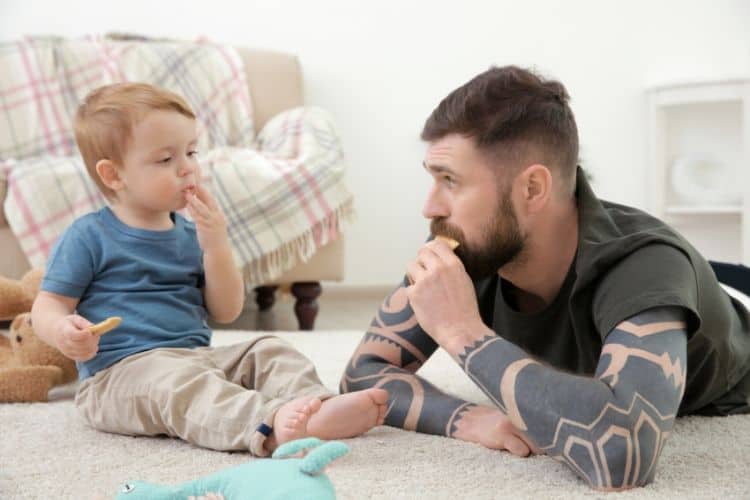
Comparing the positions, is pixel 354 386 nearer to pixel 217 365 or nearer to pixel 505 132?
pixel 217 365

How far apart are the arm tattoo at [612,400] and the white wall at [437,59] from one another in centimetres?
257

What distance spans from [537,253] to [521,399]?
0.95 ft

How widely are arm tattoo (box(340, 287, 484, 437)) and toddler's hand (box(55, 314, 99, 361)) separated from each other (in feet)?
1.28

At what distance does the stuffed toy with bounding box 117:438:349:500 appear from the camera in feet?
2.67

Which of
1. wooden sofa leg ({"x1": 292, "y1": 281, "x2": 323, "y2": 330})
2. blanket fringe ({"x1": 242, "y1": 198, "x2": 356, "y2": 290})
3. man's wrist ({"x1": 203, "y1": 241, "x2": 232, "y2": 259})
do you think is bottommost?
wooden sofa leg ({"x1": 292, "y1": 281, "x2": 323, "y2": 330})

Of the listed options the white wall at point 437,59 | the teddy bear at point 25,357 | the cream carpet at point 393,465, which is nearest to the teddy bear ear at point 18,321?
the teddy bear at point 25,357

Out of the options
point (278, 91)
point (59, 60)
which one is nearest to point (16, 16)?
point (59, 60)

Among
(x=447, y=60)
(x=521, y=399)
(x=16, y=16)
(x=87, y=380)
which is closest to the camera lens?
(x=521, y=399)

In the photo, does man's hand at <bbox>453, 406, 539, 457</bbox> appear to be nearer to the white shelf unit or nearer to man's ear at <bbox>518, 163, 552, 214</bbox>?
man's ear at <bbox>518, 163, 552, 214</bbox>

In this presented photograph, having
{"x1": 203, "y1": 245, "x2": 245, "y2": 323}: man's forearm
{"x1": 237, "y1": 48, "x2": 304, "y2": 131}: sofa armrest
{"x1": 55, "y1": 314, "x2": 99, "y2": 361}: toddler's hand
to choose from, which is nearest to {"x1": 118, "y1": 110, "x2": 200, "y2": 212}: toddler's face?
{"x1": 203, "y1": 245, "x2": 245, "y2": 323}: man's forearm

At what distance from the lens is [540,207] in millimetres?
1177

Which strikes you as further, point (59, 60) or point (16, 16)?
point (16, 16)

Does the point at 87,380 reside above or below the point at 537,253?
below

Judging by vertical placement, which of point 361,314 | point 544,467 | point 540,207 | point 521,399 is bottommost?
point 361,314
